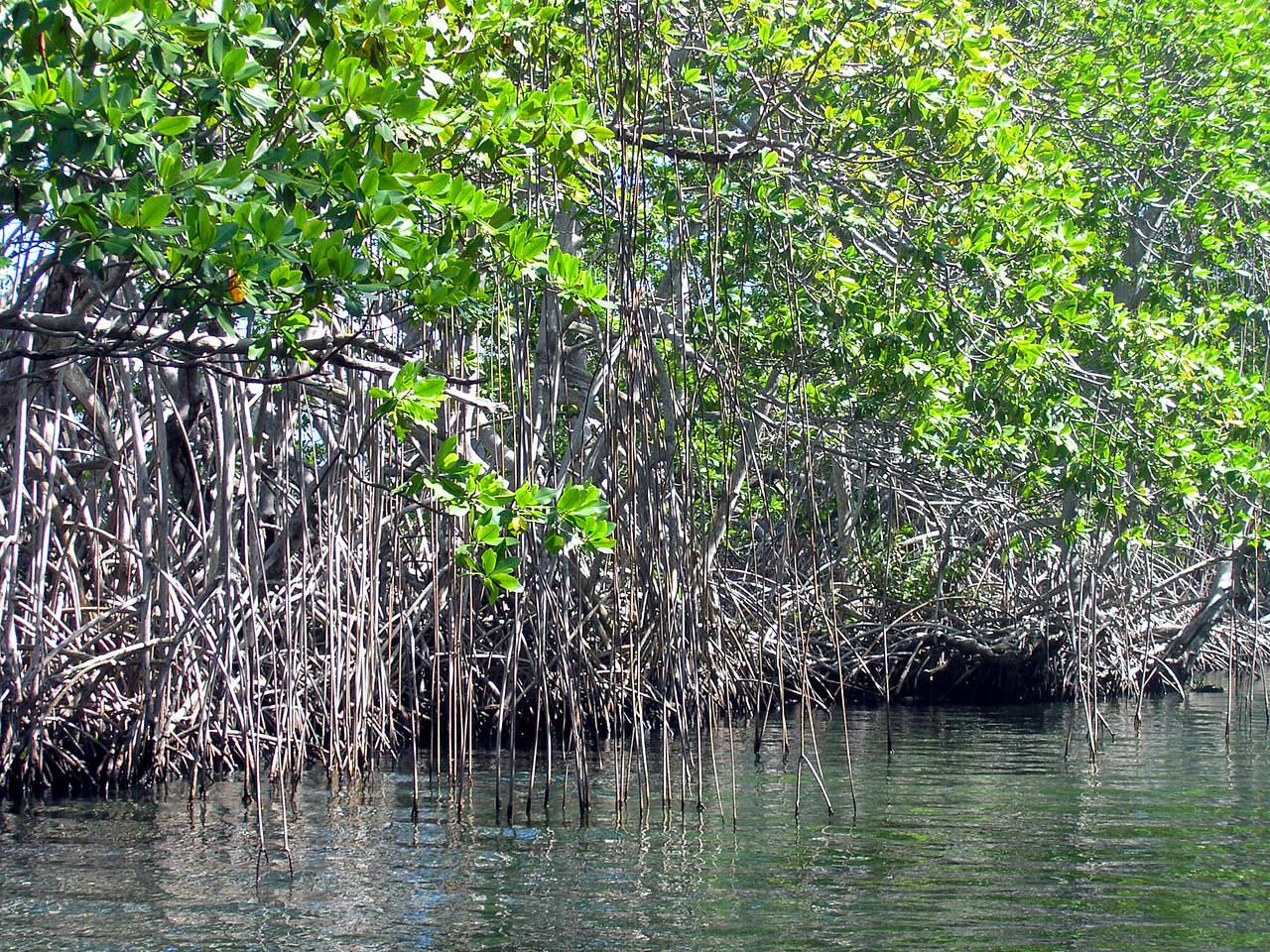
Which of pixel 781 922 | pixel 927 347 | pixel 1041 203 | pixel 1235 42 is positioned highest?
pixel 1235 42

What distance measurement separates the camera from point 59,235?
3.21 meters

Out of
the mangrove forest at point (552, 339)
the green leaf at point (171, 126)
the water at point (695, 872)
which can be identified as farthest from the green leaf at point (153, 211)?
the water at point (695, 872)

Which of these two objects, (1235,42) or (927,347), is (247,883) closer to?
(927,347)

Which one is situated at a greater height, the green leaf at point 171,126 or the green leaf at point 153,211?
the green leaf at point 171,126

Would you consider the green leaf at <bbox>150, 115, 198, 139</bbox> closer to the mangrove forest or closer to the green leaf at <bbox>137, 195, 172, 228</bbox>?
the mangrove forest

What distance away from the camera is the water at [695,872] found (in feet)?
12.1

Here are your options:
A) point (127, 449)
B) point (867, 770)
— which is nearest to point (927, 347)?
point (867, 770)

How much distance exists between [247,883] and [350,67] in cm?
249

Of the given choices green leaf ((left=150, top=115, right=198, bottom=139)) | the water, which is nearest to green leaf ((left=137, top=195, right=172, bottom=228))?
green leaf ((left=150, top=115, right=198, bottom=139))

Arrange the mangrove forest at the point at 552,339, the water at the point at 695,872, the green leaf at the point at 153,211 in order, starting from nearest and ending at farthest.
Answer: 1. the green leaf at the point at 153,211
2. the mangrove forest at the point at 552,339
3. the water at the point at 695,872

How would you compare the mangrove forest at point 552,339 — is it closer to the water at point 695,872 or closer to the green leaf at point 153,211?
the green leaf at point 153,211

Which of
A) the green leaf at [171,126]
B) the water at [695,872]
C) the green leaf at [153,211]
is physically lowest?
the water at [695,872]

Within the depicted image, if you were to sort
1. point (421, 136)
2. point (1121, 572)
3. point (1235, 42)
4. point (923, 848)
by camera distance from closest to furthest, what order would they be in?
point (421, 136) → point (923, 848) → point (1235, 42) → point (1121, 572)

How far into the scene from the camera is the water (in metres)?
3.69
